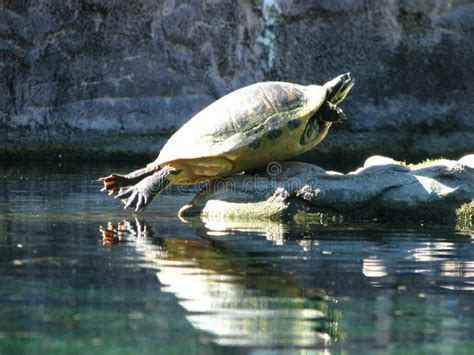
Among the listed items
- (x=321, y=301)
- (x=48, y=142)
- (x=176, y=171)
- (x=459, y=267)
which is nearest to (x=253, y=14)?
(x=48, y=142)

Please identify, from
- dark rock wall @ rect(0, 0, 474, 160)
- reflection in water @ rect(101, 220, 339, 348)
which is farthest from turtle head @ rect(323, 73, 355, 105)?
dark rock wall @ rect(0, 0, 474, 160)

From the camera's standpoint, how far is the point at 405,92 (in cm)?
1669

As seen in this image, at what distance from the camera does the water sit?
4742mm

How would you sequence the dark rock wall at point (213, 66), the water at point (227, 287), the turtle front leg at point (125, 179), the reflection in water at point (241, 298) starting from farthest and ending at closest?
the dark rock wall at point (213, 66) → the turtle front leg at point (125, 179) → the reflection in water at point (241, 298) → the water at point (227, 287)

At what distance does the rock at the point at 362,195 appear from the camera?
9.00 metres

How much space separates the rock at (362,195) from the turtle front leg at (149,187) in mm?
485

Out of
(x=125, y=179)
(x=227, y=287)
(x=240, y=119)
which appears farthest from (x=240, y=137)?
(x=227, y=287)

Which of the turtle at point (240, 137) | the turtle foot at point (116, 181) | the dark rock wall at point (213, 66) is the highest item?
the dark rock wall at point (213, 66)

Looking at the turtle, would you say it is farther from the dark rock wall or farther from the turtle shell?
the dark rock wall

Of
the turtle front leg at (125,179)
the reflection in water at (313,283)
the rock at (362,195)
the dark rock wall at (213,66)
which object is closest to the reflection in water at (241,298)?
the reflection in water at (313,283)

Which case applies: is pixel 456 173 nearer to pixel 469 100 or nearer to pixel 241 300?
pixel 241 300

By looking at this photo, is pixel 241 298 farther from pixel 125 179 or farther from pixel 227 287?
pixel 125 179

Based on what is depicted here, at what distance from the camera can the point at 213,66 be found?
16.3 meters

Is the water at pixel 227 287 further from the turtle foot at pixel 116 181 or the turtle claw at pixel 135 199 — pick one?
the turtle foot at pixel 116 181
